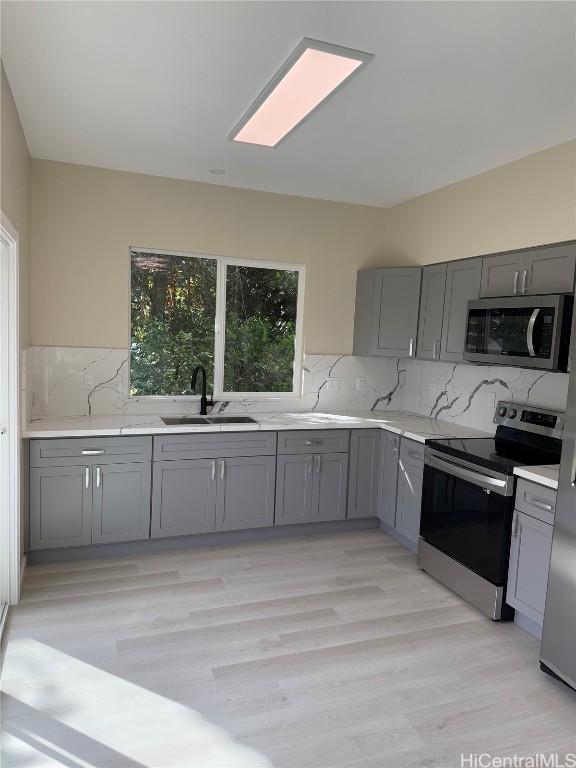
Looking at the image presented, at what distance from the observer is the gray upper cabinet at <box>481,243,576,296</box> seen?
9.46 feet

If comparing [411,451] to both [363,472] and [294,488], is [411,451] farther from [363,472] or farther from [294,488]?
[294,488]

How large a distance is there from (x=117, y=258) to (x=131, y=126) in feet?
3.74

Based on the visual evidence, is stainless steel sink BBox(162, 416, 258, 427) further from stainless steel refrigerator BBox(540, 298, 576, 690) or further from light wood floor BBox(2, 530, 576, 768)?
stainless steel refrigerator BBox(540, 298, 576, 690)

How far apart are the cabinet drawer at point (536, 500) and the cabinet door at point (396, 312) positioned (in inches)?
64.0

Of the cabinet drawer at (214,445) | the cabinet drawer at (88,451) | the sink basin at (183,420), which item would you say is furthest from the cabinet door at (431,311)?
the cabinet drawer at (88,451)

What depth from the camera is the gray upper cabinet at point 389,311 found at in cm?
419

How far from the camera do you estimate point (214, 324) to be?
14.2ft

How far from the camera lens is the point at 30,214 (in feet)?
12.0

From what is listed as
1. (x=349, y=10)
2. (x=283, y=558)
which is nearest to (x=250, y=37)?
(x=349, y=10)

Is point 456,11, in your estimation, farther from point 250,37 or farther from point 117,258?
point 117,258

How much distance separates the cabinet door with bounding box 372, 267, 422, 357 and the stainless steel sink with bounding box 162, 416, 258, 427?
4.06 ft

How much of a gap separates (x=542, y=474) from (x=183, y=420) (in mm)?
2369

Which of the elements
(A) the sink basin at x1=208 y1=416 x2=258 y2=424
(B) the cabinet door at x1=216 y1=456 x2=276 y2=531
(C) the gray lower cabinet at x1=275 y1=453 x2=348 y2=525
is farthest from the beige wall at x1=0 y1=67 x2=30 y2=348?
(C) the gray lower cabinet at x1=275 y1=453 x2=348 y2=525

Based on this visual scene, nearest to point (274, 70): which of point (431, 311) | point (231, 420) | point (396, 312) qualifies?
point (431, 311)
